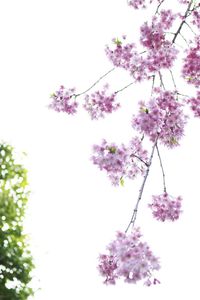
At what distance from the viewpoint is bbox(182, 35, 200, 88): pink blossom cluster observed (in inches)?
280

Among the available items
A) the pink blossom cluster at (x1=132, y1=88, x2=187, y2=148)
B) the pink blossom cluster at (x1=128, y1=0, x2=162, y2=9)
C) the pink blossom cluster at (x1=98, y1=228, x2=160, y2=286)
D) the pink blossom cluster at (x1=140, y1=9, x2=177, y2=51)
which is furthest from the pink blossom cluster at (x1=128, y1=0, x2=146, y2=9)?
the pink blossom cluster at (x1=98, y1=228, x2=160, y2=286)

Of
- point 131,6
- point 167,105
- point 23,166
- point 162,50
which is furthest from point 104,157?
point 23,166

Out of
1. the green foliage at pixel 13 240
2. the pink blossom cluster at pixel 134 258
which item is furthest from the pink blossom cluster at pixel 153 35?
the green foliage at pixel 13 240

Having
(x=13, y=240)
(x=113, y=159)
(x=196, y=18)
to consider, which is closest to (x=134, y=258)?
(x=113, y=159)

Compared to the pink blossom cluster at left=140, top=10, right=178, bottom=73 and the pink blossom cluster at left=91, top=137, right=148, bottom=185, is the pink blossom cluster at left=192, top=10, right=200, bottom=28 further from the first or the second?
the pink blossom cluster at left=91, top=137, right=148, bottom=185

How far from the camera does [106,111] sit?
7.82 metres

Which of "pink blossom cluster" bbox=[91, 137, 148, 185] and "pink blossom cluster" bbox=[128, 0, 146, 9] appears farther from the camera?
"pink blossom cluster" bbox=[128, 0, 146, 9]

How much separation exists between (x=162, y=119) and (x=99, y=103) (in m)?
1.80

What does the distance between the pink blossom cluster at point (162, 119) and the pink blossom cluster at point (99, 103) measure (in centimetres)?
152

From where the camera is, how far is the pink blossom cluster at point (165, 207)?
674 cm

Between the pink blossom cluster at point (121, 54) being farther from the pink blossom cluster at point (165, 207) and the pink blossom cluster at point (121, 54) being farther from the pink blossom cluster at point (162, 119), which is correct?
the pink blossom cluster at point (165, 207)

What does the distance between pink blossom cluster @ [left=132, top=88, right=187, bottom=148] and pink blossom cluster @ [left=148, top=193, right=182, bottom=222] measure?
80 centimetres

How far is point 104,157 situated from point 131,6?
3.07 meters

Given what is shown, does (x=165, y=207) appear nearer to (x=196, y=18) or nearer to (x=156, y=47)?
(x=156, y=47)
